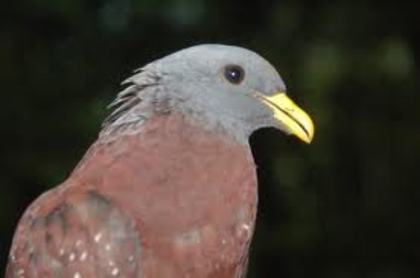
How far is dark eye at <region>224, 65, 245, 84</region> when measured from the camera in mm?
4488

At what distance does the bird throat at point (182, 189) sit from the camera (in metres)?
4.23

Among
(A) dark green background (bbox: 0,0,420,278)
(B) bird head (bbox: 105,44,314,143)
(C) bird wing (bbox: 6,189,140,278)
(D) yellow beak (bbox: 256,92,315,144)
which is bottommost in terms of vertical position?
(A) dark green background (bbox: 0,0,420,278)

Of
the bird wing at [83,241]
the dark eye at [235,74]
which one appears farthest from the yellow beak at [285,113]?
the bird wing at [83,241]

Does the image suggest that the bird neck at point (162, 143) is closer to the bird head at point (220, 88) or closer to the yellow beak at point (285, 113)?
the bird head at point (220, 88)

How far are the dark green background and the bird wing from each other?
2.61 m

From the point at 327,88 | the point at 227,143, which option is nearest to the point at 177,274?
the point at 227,143

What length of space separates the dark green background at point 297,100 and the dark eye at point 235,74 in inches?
95.3

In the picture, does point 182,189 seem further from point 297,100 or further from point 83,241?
point 297,100

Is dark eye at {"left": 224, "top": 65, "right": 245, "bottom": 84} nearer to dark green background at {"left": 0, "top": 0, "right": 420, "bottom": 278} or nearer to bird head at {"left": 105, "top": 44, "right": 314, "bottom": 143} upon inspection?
bird head at {"left": 105, "top": 44, "right": 314, "bottom": 143}

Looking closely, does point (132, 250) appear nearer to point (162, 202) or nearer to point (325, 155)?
point (162, 202)

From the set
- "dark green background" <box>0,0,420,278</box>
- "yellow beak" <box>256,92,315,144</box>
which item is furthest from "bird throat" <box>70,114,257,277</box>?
"dark green background" <box>0,0,420,278</box>

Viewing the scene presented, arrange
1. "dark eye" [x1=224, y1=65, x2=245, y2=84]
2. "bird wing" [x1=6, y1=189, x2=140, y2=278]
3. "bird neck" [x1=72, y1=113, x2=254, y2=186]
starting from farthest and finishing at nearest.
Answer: "dark eye" [x1=224, y1=65, x2=245, y2=84], "bird neck" [x1=72, y1=113, x2=254, y2=186], "bird wing" [x1=6, y1=189, x2=140, y2=278]

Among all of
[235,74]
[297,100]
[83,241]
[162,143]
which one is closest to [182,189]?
[162,143]

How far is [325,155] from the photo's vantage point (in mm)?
7148
